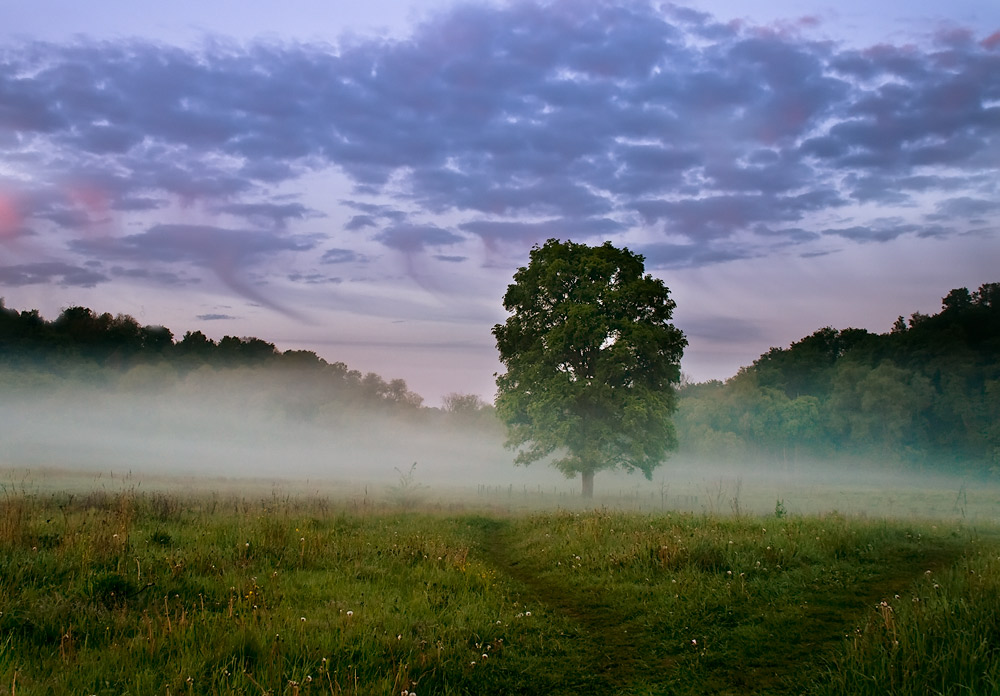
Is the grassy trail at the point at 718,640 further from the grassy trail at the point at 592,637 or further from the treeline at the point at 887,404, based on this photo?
the treeline at the point at 887,404

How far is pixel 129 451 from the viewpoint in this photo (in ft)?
229

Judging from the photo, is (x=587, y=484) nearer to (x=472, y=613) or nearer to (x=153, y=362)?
(x=472, y=613)

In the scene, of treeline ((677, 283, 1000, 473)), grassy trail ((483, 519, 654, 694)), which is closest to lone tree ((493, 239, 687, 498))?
grassy trail ((483, 519, 654, 694))

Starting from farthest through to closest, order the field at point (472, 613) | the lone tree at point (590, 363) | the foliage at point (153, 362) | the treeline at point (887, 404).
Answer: the foliage at point (153, 362) < the treeline at point (887, 404) < the lone tree at point (590, 363) < the field at point (472, 613)

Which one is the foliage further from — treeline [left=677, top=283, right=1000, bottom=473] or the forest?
treeline [left=677, top=283, right=1000, bottom=473]

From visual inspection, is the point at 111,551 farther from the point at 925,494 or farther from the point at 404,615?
the point at 925,494

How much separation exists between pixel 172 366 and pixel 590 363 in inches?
3512

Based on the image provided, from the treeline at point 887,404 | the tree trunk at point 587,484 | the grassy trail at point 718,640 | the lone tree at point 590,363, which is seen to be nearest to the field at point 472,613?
the grassy trail at point 718,640

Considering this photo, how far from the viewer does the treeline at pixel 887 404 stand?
2997 inches

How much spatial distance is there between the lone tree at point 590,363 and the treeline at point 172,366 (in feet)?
239

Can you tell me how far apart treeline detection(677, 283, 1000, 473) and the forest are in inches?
6.4

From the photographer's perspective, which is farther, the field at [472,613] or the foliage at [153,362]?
the foliage at [153,362]

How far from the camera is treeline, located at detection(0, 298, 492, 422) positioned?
300 feet

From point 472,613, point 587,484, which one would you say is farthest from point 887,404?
point 472,613
